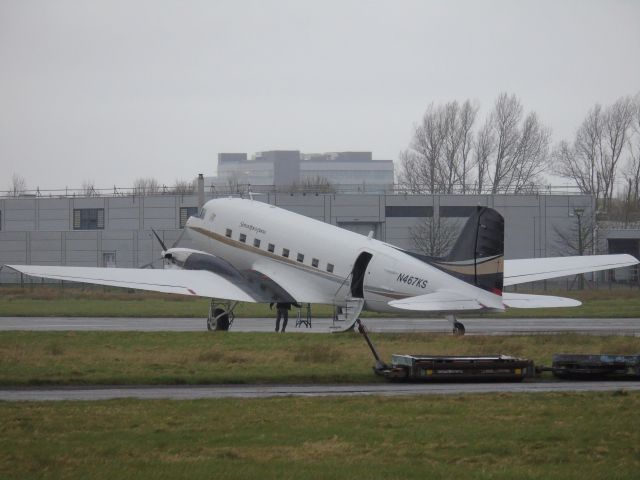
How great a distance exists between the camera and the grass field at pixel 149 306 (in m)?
50.2

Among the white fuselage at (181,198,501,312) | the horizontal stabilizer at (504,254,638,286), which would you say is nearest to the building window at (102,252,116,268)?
the white fuselage at (181,198,501,312)

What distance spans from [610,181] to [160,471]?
119 m

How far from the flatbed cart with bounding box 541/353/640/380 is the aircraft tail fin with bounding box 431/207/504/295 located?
925cm

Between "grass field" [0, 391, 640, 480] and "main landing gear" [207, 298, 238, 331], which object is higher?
→ "main landing gear" [207, 298, 238, 331]

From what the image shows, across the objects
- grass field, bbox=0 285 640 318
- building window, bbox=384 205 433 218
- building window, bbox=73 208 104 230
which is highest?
building window, bbox=384 205 433 218

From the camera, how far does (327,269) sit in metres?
37.6

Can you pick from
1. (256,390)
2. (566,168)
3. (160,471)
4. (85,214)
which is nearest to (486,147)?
(566,168)

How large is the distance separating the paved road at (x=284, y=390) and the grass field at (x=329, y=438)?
1105mm

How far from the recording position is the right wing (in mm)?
36869

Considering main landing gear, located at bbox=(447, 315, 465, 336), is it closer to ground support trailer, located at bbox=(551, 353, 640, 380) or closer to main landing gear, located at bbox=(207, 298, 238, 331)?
main landing gear, located at bbox=(207, 298, 238, 331)

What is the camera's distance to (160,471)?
14.0 meters

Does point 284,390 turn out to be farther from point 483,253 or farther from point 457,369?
point 483,253


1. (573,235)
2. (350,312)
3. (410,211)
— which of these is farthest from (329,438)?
(410,211)

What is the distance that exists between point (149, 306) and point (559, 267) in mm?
25103
